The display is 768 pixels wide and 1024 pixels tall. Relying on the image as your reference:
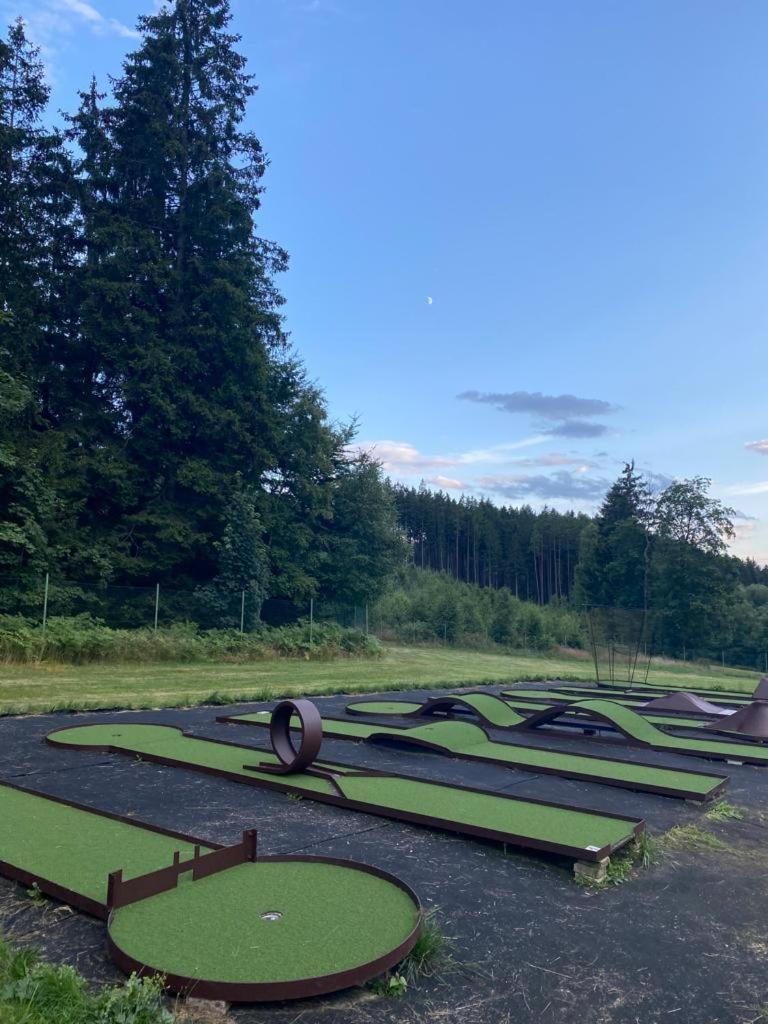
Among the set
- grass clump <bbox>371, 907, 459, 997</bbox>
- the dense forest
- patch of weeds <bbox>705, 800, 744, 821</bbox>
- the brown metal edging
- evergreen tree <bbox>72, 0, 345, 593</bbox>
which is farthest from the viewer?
evergreen tree <bbox>72, 0, 345, 593</bbox>

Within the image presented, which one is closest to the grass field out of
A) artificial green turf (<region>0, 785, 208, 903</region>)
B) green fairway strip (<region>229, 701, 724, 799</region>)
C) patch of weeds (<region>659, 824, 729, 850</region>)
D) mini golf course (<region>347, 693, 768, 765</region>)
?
green fairway strip (<region>229, 701, 724, 799</region>)

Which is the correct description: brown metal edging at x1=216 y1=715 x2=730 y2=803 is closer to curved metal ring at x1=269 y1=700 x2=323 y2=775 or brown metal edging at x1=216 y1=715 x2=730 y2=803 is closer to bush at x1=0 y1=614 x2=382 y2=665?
curved metal ring at x1=269 y1=700 x2=323 y2=775

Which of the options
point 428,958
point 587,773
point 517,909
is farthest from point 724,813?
point 428,958

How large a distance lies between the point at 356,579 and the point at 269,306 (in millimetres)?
8742

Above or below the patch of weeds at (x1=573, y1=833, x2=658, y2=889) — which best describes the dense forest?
above

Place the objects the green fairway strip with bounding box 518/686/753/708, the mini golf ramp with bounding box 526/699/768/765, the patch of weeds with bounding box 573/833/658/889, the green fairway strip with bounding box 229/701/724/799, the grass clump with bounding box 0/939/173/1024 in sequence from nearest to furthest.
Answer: the grass clump with bounding box 0/939/173/1024
the patch of weeds with bounding box 573/833/658/889
the green fairway strip with bounding box 229/701/724/799
the mini golf ramp with bounding box 526/699/768/765
the green fairway strip with bounding box 518/686/753/708

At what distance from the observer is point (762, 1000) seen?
2.50 metres

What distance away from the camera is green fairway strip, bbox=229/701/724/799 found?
5.68 metres

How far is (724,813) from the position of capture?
5.07 m

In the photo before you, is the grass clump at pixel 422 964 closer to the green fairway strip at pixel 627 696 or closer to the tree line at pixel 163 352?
the green fairway strip at pixel 627 696

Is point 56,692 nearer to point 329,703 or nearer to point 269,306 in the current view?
point 329,703

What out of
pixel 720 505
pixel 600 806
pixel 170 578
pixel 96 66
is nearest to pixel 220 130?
pixel 96 66

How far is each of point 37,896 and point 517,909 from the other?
2075 mm

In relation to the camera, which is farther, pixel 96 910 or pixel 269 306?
pixel 269 306
